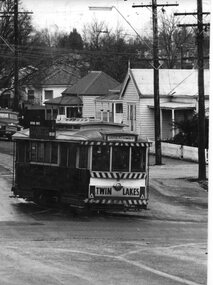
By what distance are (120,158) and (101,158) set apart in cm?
56

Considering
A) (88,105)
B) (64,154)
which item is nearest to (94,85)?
(88,105)

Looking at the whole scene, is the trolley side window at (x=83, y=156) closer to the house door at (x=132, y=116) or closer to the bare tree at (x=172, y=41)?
the house door at (x=132, y=116)

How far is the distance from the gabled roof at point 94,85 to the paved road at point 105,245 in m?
38.2

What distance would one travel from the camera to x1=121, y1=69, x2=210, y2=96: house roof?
45.3 metres

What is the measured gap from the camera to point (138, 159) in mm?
19422

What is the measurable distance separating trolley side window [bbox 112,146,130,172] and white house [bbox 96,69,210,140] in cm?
2445

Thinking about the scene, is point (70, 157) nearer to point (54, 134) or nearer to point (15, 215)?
point (54, 134)

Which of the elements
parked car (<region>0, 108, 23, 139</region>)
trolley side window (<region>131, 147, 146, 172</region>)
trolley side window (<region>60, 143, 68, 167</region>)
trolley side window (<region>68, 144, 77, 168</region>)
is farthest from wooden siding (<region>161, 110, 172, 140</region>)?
trolley side window (<region>68, 144, 77, 168</region>)

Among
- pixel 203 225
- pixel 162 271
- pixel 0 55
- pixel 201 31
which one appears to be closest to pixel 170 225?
pixel 203 225

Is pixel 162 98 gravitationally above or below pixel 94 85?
below

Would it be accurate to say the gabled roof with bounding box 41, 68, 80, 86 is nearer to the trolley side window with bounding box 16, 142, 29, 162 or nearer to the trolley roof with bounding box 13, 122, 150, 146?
the trolley side window with bounding box 16, 142, 29, 162

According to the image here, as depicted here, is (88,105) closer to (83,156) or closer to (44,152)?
(44,152)

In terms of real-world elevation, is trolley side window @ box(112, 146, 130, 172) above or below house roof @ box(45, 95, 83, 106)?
below

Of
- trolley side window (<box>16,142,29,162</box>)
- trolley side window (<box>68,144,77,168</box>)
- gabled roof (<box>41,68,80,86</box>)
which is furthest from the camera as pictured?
gabled roof (<box>41,68,80,86</box>)
